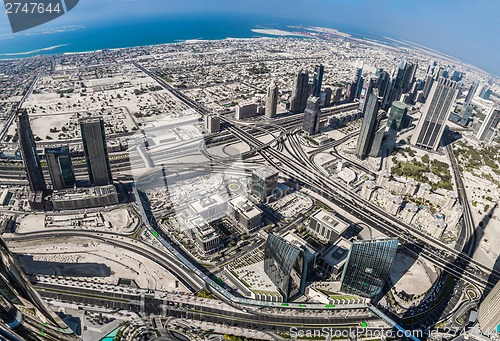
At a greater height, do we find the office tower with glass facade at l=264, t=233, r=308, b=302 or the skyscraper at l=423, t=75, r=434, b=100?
the skyscraper at l=423, t=75, r=434, b=100

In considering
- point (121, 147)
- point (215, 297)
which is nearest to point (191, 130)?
point (121, 147)

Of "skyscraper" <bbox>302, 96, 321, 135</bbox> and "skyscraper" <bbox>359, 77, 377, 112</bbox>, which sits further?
"skyscraper" <bbox>359, 77, 377, 112</bbox>

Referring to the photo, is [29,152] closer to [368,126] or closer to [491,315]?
[368,126]

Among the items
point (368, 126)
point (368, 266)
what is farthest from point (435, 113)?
point (368, 266)

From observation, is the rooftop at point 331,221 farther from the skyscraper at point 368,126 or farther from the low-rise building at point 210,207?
the skyscraper at point 368,126

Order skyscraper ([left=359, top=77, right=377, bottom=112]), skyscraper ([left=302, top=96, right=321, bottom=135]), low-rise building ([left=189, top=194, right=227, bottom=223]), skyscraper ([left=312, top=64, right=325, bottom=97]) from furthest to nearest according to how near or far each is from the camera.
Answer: skyscraper ([left=359, top=77, right=377, bottom=112]) < skyscraper ([left=312, top=64, right=325, bottom=97]) < skyscraper ([left=302, top=96, right=321, bottom=135]) < low-rise building ([left=189, top=194, right=227, bottom=223])

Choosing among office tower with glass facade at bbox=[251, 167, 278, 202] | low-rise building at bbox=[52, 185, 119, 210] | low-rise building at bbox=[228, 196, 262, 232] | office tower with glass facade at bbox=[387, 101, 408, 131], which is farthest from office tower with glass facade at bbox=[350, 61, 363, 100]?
low-rise building at bbox=[52, 185, 119, 210]

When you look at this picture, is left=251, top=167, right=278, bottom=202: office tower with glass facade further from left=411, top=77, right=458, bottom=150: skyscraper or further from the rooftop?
left=411, top=77, right=458, bottom=150: skyscraper
